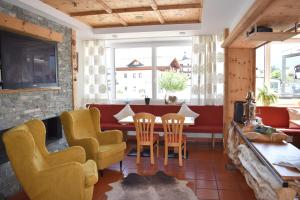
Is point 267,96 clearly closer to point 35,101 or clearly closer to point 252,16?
point 252,16

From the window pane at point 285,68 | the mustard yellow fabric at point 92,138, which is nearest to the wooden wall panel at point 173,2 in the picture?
the mustard yellow fabric at point 92,138

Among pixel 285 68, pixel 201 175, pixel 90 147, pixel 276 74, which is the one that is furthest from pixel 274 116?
pixel 90 147

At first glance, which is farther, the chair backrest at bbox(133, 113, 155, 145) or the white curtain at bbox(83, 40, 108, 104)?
the white curtain at bbox(83, 40, 108, 104)

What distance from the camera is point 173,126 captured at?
166 inches

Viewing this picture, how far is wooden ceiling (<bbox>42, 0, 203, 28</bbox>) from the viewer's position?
3.92 m

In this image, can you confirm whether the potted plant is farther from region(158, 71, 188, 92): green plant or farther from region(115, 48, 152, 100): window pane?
region(115, 48, 152, 100): window pane

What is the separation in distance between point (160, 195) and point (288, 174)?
167cm

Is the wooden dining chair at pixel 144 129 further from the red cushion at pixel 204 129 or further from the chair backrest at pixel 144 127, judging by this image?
the red cushion at pixel 204 129

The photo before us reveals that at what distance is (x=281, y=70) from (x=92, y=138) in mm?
4536

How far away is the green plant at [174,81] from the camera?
6.08 metres

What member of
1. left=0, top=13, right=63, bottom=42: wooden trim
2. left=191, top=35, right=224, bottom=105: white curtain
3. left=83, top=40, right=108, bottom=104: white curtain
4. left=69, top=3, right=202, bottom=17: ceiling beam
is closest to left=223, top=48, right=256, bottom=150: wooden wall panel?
left=69, top=3, right=202, bottom=17: ceiling beam

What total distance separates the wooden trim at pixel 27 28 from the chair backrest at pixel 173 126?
2252mm

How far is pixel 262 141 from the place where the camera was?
2.95 meters

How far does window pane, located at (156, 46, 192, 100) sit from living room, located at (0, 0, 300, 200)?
24mm
